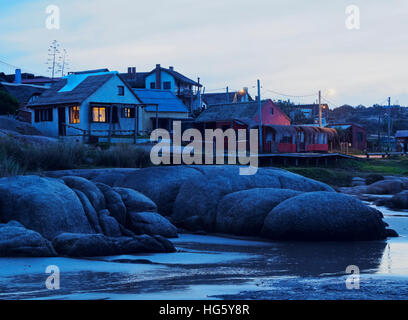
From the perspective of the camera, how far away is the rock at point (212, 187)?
45.0ft

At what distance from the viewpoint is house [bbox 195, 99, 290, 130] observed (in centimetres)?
4912

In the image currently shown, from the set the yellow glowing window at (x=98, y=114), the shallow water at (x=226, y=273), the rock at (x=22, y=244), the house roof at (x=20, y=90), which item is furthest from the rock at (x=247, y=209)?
the house roof at (x=20, y=90)

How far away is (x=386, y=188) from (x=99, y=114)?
24.6m

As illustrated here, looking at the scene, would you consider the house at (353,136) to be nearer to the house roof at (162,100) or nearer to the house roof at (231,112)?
the house roof at (231,112)

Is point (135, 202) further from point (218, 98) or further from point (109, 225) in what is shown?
point (218, 98)

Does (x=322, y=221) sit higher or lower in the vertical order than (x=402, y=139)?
lower

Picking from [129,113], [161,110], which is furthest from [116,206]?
[161,110]

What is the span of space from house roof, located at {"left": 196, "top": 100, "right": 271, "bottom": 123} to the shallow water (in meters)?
41.3

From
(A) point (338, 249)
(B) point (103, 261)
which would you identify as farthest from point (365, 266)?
(B) point (103, 261)

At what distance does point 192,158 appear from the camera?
2505cm

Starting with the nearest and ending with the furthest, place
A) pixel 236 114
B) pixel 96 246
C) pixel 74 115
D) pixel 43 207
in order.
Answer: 1. pixel 96 246
2. pixel 43 207
3. pixel 74 115
4. pixel 236 114

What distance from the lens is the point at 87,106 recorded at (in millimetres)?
42250

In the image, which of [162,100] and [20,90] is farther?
[20,90]

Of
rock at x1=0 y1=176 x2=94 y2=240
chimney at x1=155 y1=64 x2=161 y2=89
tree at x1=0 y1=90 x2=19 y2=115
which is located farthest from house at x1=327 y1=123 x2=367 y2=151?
rock at x1=0 y1=176 x2=94 y2=240
